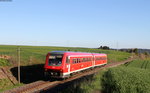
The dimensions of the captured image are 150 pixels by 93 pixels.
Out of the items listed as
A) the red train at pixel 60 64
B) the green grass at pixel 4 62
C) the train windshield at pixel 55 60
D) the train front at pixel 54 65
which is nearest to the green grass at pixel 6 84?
the train front at pixel 54 65

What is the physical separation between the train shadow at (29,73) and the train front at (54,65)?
11.5ft

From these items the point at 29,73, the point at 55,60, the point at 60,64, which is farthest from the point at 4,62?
the point at 60,64

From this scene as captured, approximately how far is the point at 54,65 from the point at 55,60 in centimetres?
54

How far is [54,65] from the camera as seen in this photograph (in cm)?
2019

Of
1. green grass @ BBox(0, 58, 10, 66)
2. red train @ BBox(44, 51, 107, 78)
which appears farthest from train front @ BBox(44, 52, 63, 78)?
→ green grass @ BBox(0, 58, 10, 66)

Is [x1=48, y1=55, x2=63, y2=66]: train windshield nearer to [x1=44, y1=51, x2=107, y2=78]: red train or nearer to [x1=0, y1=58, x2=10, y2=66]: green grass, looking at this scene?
[x1=44, y1=51, x2=107, y2=78]: red train

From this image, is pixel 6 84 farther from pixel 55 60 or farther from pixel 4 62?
pixel 4 62

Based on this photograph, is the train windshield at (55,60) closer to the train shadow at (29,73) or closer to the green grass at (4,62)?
the train shadow at (29,73)

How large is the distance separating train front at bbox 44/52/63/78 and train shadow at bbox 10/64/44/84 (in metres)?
3.49

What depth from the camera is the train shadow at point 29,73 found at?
22.8 meters

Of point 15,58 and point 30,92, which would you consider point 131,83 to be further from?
point 15,58

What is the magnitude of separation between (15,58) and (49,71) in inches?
307

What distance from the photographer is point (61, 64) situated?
19.9m

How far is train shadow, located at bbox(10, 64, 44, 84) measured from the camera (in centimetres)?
2285
